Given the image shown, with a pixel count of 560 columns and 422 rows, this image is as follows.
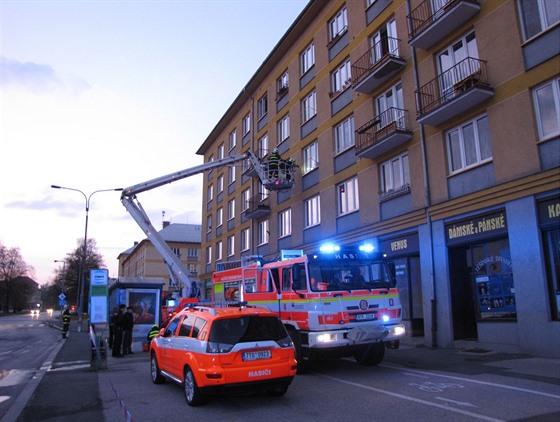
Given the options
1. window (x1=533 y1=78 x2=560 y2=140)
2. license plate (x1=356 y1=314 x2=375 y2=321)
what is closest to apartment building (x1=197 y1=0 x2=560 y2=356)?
window (x1=533 y1=78 x2=560 y2=140)

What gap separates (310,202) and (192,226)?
67711 millimetres

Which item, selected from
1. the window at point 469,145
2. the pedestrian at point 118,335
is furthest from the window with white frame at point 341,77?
the pedestrian at point 118,335

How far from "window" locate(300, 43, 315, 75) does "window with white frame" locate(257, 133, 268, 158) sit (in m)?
5.91

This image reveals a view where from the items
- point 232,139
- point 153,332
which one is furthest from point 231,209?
point 153,332

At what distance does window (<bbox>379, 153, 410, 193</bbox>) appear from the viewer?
56.3ft

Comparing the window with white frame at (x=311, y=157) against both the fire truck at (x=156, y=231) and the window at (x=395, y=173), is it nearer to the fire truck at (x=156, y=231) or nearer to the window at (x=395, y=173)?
the fire truck at (x=156, y=231)

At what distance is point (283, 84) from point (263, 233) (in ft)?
31.7

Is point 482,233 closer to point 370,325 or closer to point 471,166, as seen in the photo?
point 471,166

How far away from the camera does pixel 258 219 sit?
30.2 metres

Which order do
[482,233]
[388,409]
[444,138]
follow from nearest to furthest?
[388,409] < [482,233] < [444,138]

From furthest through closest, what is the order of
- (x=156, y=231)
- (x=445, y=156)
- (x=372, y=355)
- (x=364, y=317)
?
(x=156, y=231) < (x=445, y=156) < (x=372, y=355) < (x=364, y=317)

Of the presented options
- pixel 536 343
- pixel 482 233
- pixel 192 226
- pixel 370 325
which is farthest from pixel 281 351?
pixel 192 226

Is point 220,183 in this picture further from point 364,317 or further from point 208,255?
point 364,317

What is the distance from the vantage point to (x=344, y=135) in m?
21.3
